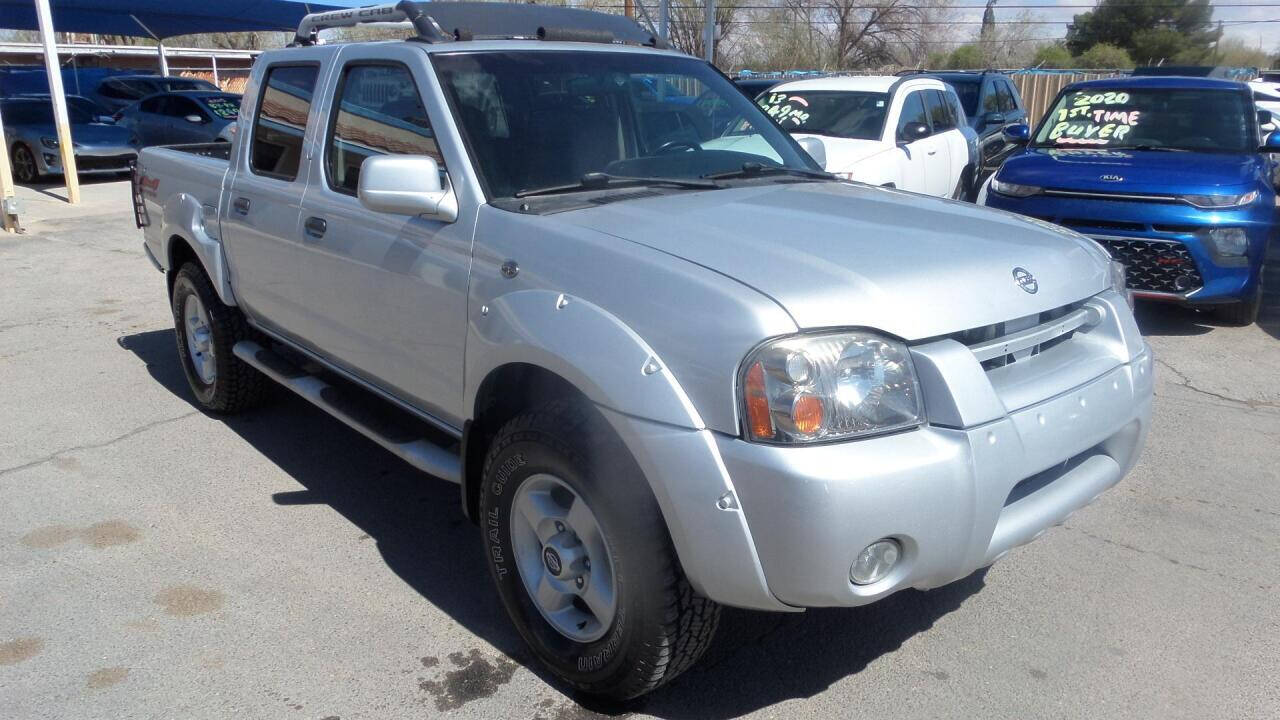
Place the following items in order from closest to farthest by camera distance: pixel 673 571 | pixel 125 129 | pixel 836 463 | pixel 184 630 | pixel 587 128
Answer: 1. pixel 836 463
2. pixel 673 571
3. pixel 184 630
4. pixel 587 128
5. pixel 125 129

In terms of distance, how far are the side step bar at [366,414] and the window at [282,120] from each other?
0.86m

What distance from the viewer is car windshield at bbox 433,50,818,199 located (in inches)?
134

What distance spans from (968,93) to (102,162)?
13357 mm

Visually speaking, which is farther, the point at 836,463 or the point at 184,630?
the point at 184,630

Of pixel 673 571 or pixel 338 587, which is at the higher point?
pixel 673 571

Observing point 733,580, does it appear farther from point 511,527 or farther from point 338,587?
point 338,587

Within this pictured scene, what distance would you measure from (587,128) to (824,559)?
191 cm

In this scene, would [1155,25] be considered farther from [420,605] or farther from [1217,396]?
[420,605]

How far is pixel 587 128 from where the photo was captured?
362cm

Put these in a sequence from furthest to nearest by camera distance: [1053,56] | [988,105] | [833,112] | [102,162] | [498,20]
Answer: [1053,56], [102,162], [988,105], [833,112], [498,20]

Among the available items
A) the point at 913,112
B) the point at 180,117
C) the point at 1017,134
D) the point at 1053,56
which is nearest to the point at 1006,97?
the point at 913,112

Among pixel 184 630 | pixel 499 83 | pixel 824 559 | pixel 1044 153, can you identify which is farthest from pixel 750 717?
pixel 1044 153

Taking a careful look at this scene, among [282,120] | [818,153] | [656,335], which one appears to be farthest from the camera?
[818,153]

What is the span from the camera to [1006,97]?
14.8 m
